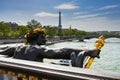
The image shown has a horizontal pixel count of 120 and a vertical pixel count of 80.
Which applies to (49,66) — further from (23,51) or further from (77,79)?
(23,51)

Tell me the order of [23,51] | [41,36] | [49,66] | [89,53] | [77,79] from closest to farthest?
[77,79], [49,66], [89,53], [23,51], [41,36]

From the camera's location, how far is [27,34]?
412cm

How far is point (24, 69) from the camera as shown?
2842 mm

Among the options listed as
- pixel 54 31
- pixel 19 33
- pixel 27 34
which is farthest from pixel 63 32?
pixel 27 34

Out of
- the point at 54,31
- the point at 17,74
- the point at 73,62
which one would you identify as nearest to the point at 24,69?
the point at 17,74

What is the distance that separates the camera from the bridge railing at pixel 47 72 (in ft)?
7.18

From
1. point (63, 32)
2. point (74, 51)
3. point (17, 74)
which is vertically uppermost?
point (74, 51)

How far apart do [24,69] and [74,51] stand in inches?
25.3

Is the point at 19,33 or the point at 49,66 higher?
the point at 49,66

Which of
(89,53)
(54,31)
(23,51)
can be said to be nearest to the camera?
A: (89,53)

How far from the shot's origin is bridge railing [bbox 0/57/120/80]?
219cm

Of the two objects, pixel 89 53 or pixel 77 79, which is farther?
pixel 89 53

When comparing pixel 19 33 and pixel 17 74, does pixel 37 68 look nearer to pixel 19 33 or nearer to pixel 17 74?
pixel 17 74

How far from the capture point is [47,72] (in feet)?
8.41
